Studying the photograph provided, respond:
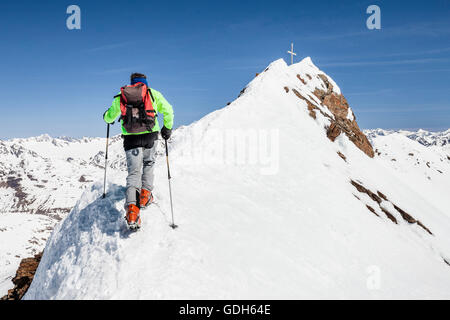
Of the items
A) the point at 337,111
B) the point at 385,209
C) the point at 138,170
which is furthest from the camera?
the point at 337,111

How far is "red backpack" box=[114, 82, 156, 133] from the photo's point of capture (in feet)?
25.0

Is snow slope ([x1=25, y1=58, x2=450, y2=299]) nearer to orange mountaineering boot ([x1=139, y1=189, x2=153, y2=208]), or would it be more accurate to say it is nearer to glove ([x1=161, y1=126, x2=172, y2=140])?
orange mountaineering boot ([x1=139, y1=189, x2=153, y2=208])

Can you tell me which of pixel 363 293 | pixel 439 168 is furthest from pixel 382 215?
pixel 439 168

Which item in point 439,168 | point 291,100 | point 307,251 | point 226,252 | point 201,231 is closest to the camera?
point 226,252

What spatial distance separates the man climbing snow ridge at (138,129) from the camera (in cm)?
762

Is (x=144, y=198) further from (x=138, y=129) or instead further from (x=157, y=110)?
(x=157, y=110)

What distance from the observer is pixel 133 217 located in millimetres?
7383

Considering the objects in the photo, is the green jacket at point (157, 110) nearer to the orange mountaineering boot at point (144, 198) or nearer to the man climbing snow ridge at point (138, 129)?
the man climbing snow ridge at point (138, 129)

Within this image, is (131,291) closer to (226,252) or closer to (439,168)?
(226,252)

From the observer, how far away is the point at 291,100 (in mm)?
25109

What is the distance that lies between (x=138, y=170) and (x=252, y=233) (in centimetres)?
443

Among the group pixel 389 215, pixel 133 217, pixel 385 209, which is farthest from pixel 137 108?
pixel 385 209

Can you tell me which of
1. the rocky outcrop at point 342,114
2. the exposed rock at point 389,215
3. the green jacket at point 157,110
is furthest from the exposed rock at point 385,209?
the green jacket at point 157,110

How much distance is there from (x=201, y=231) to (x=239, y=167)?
6.86 metres
